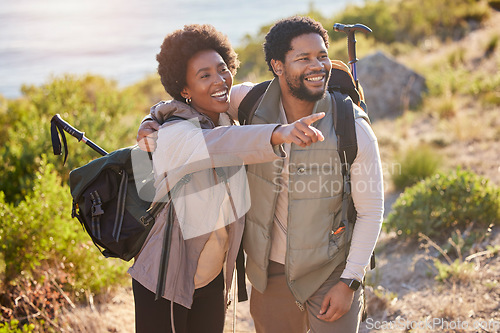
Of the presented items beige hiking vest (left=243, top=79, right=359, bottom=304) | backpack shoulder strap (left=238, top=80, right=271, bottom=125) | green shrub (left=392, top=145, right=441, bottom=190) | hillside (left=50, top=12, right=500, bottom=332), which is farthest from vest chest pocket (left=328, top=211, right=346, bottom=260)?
green shrub (left=392, top=145, right=441, bottom=190)

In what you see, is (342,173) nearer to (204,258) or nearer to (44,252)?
(204,258)

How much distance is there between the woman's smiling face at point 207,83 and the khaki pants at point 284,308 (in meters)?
0.81

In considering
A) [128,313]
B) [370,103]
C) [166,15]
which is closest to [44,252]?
[128,313]

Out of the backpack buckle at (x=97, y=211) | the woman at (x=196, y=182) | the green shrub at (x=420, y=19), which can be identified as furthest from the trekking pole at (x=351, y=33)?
the green shrub at (x=420, y=19)

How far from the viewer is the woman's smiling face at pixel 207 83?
7.17ft

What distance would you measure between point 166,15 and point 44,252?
2939 cm

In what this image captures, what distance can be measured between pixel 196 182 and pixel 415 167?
183 inches

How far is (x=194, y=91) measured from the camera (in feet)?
7.24

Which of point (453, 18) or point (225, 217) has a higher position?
point (453, 18)

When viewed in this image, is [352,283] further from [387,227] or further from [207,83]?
[387,227]

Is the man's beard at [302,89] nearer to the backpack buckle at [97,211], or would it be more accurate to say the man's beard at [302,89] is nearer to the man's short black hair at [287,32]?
the man's short black hair at [287,32]

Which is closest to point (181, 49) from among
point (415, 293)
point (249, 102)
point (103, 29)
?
point (249, 102)

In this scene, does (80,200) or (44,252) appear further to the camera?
(44,252)

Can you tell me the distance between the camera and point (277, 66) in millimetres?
2318
